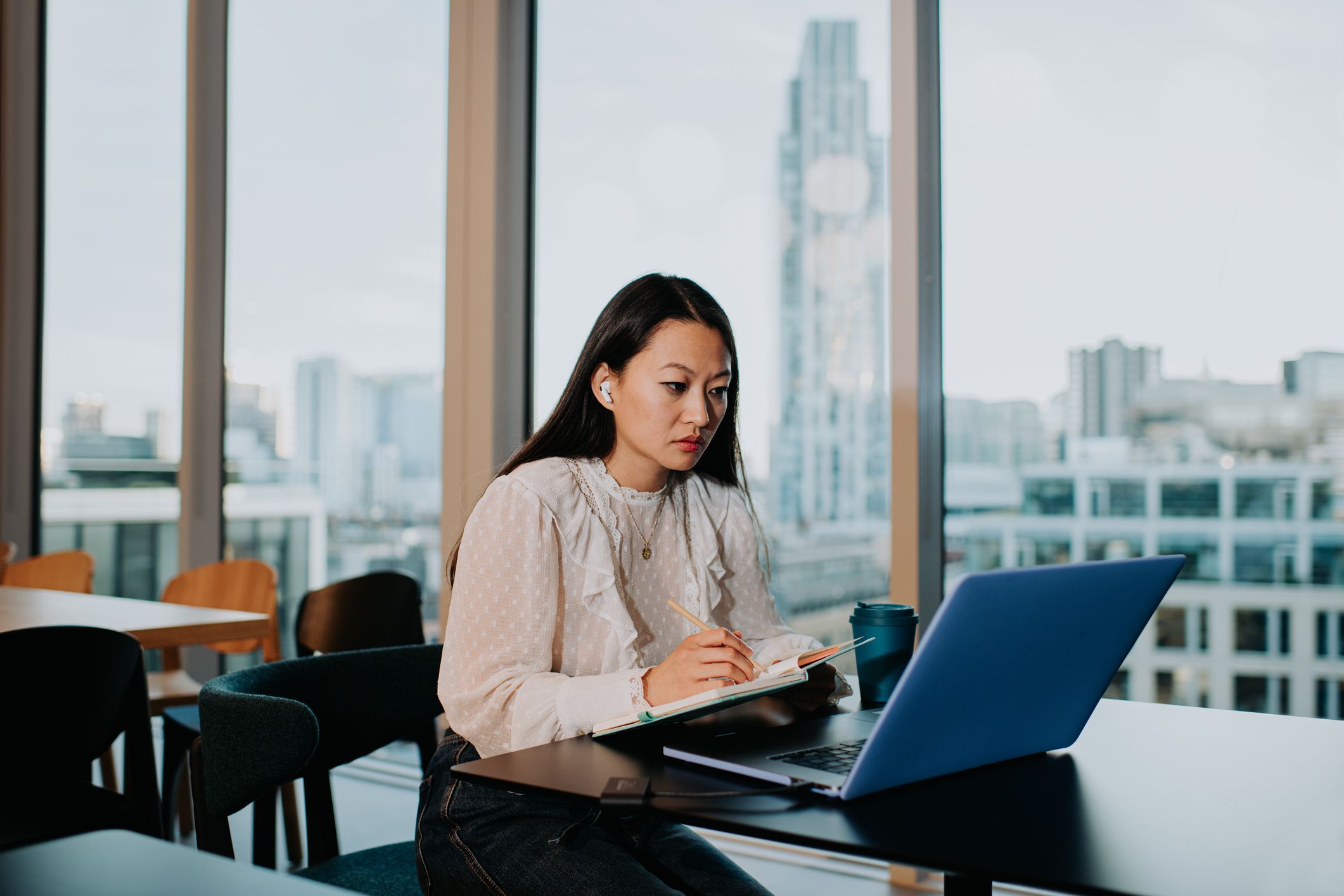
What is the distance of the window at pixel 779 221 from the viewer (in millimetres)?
2666

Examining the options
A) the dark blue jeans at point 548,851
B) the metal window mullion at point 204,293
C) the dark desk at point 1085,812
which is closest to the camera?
the dark desk at point 1085,812

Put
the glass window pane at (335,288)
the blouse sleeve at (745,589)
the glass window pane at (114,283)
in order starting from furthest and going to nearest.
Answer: the glass window pane at (114,283), the glass window pane at (335,288), the blouse sleeve at (745,589)

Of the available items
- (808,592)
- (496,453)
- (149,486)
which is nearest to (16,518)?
(149,486)

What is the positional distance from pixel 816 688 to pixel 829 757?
0.27 meters

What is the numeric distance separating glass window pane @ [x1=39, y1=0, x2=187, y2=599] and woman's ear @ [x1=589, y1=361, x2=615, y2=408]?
2840 mm

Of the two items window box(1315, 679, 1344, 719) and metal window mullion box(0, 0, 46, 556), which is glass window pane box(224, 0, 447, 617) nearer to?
metal window mullion box(0, 0, 46, 556)

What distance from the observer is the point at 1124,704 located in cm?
132

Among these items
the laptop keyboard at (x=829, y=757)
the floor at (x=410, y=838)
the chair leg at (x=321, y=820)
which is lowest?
the floor at (x=410, y=838)

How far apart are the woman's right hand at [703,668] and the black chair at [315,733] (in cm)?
44

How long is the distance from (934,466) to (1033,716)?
157cm

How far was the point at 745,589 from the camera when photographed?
166 centimetres

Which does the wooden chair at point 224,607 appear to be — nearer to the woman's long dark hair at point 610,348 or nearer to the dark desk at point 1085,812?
the woman's long dark hair at point 610,348

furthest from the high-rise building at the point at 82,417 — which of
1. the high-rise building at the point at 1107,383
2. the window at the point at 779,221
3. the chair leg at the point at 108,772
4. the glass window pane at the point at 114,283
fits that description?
the high-rise building at the point at 1107,383

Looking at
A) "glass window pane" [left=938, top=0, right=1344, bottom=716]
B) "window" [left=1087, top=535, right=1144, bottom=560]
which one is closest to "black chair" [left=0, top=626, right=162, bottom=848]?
"glass window pane" [left=938, top=0, right=1344, bottom=716]
